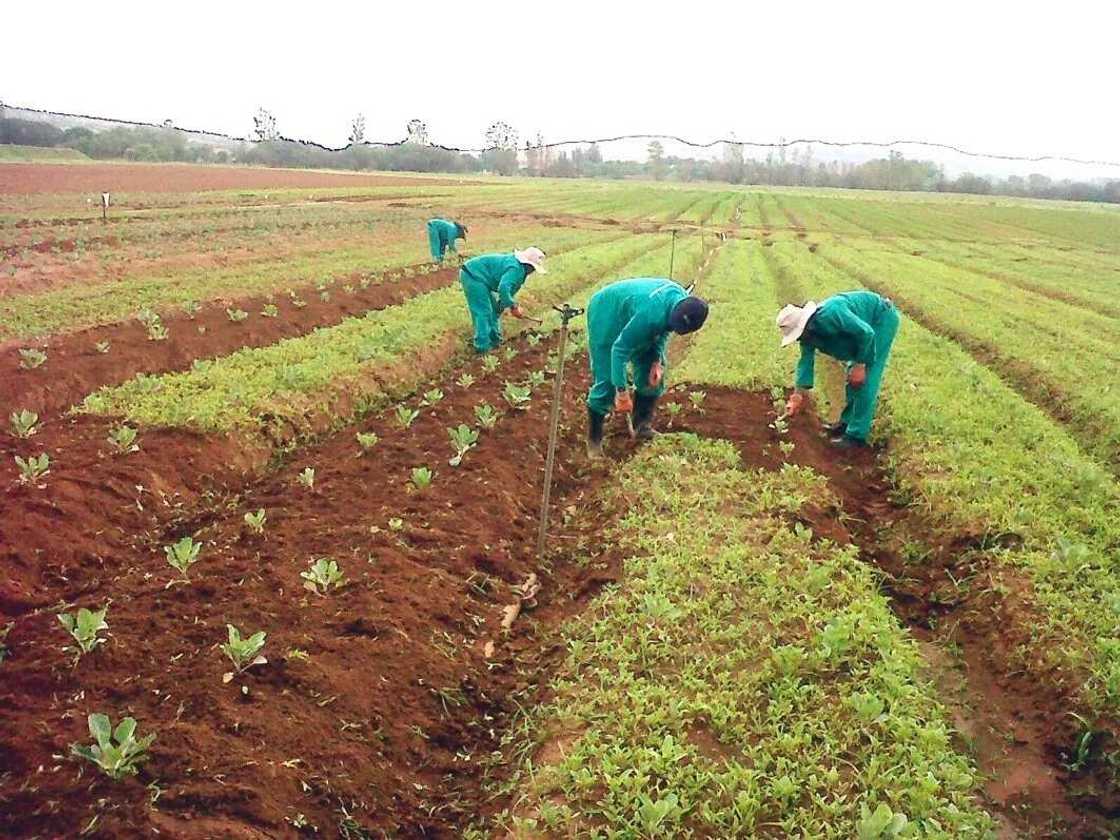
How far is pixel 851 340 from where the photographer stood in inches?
322

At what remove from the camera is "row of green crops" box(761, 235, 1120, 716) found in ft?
16.8

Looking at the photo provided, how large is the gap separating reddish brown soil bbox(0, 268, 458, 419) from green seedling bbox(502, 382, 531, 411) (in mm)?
4762

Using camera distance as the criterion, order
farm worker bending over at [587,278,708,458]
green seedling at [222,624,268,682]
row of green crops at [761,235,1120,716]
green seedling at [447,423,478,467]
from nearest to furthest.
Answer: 1. green seedling at [222,624,268,682]
2. row of green crops at [761,235,1120,716]
3. farm worker bending over at [587,278,708,458]
4. green seedling at [447,423,478,467]

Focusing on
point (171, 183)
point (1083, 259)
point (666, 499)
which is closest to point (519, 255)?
point (666, 499)

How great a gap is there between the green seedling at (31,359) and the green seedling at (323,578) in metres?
6.51

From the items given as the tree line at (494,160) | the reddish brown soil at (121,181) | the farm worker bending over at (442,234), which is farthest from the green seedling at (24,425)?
the tree line at (494,160)

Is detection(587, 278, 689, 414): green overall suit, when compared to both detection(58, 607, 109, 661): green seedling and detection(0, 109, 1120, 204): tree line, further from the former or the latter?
detection(0, 109, 1120, 204): tree line

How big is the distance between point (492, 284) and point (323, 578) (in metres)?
7.63

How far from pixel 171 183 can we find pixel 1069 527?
187 feet

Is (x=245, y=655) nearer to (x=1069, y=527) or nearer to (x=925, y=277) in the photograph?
(x=1069, y=527)

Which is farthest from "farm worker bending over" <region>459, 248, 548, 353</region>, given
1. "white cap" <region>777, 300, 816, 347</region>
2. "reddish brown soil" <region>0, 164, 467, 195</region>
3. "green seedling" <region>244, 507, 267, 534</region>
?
"reddish brown soil" <region>0, 164, 467, 195</region>

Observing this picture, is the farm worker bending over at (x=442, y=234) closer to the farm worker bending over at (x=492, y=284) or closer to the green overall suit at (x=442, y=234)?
the green overall suit at (x=442, y=234)

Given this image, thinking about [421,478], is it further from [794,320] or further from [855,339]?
[855,339]

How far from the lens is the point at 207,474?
741cm
